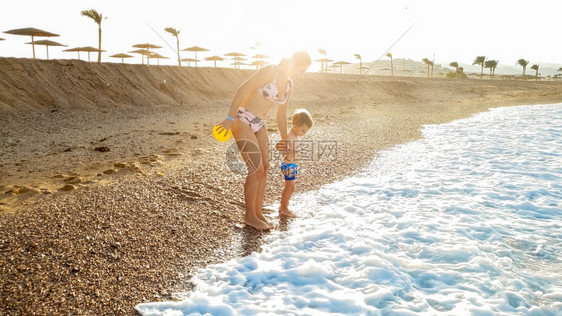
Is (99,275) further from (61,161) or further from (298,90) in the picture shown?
(298,90)

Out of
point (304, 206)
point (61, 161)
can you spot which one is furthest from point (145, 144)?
point (304, 206)

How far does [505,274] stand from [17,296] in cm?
434

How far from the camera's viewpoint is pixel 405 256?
383cm

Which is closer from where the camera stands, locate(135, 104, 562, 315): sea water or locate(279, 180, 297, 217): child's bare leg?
locate(135, 104, 562, 315): sea water

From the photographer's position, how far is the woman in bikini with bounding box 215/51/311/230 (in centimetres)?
389

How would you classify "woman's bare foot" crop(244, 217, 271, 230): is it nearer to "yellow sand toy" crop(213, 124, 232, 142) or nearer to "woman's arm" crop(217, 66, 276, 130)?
"yellow sand toy" crop(213, 124, 232, 142)

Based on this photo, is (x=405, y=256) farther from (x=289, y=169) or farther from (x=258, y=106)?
(x=258, y=106)

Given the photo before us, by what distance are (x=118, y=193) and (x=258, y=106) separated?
2.45 metres

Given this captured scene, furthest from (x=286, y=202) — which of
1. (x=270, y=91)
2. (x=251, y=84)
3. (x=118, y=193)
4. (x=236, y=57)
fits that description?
(x=236, y=57)

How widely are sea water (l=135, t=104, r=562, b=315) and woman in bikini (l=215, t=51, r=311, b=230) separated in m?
0.91

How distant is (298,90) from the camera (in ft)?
89.9

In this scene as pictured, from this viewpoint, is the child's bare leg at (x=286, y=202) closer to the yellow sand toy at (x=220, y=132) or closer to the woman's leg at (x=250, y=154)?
the woman's leg at (x=250, y=154)

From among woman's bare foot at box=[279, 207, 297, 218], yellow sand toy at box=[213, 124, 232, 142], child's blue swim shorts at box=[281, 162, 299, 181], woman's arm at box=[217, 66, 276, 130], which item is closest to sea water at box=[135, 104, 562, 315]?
woman's bare foot at box=[279, 207, 297, 218]

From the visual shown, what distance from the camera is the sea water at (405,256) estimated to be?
3.00 m
